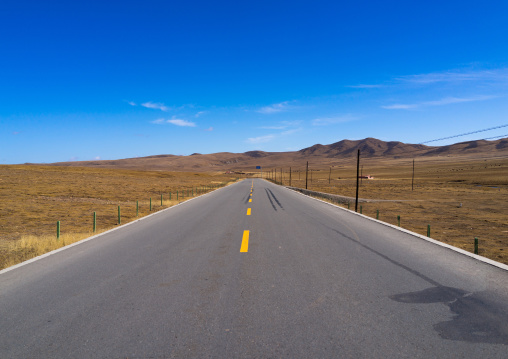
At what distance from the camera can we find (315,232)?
1037 cm

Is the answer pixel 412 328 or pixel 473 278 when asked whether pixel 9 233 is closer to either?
pixel 412 328

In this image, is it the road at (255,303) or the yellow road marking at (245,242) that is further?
the yellow road marking at (245,242)

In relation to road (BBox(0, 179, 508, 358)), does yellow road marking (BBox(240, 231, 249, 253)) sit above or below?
below

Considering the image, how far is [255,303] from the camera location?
14.5 ft

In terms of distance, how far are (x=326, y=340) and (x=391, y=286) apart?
2307 mm

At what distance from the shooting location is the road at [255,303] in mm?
A: 3336

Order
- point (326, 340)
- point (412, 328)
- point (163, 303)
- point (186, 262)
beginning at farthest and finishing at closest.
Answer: point (186, 262), point (163, 303), point (412, 328), point (326, 340)

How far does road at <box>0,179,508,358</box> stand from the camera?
3336 millimetres

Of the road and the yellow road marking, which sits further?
the yellow road marking

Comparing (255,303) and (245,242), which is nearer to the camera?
(255,303)

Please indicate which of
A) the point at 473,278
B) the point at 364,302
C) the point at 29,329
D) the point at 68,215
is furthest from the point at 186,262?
the point at 68,215

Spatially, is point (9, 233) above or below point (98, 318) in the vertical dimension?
below

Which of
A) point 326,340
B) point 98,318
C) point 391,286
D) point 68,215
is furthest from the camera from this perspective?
point 68,215

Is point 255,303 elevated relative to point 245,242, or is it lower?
elevated
